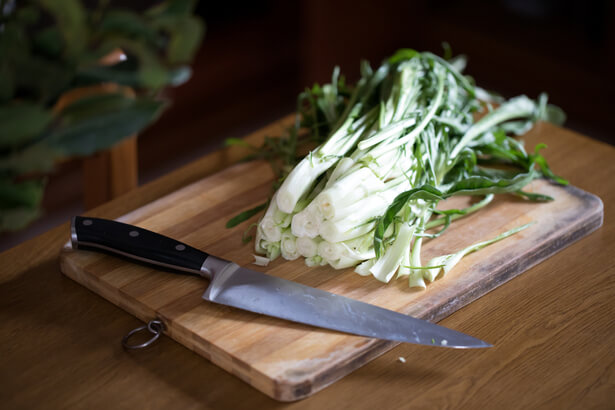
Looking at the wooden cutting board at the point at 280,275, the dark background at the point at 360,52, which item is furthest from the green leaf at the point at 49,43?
the dark background at the point at 360,52

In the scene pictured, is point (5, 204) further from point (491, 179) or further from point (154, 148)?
point (154, 148)

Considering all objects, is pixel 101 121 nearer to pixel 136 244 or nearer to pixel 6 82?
pixel 6 82

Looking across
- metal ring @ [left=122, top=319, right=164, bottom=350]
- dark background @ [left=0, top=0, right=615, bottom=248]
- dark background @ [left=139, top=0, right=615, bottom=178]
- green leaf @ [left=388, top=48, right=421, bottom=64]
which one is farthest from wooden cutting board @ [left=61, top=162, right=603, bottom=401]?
dark background @ [left=139, top=0, right=615, bottom=178]

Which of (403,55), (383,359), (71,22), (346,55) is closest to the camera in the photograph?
(71,22)

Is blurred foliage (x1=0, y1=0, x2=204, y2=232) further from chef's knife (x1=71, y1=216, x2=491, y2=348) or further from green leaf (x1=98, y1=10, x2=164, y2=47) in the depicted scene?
chef's knife (x1=71, y1=216, x2=491, y2=348)

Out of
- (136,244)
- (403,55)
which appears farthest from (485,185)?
(136,244)

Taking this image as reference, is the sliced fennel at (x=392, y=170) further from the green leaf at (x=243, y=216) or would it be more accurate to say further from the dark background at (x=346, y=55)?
the dark background at (x=346, y=55)

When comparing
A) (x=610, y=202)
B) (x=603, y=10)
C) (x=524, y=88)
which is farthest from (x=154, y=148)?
(x=610, y=202)
